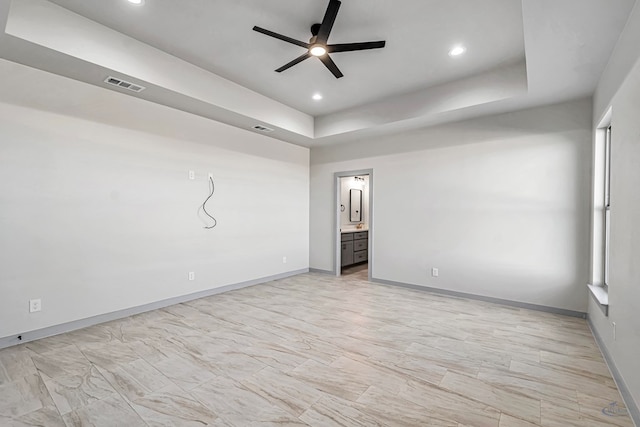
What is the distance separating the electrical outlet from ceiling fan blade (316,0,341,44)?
3768mm

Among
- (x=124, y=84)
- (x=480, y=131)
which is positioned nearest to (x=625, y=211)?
(x=480, y=131)

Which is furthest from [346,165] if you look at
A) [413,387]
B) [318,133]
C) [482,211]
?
[413,387]

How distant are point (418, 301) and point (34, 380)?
4.19 metres

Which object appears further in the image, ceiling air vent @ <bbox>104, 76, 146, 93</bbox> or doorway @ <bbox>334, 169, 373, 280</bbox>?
doorway @ <bbox>334, 169, 373, 280</bbox>

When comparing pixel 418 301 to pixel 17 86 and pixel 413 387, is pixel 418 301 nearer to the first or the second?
pixel 413 387

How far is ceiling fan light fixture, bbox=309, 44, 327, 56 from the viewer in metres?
2.73

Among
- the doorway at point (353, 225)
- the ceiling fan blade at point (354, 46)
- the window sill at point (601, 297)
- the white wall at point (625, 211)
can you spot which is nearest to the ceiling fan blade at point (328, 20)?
the ceiling fan blade at point (354, 46)

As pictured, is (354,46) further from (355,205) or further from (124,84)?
(355,205)

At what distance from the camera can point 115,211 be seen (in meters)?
3.51

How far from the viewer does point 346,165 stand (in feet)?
19.1

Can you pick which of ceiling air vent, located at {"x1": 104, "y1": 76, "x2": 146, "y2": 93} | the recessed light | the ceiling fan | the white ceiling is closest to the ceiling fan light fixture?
the ceiling fan

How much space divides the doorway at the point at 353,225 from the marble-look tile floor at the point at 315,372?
2255 mm

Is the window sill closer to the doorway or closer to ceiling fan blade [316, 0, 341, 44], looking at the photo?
the doorway

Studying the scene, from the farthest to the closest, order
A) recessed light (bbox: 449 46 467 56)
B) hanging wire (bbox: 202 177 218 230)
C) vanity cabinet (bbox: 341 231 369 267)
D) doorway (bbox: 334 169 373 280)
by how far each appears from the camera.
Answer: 1. vanity cabinet (bbox: 341 231 369 267)
2. doorway (bbox: 334 169 373 280)
3. hanging wire (bbox: 202 177 218 230)
4. recessed light (bbox: 449 46 467 56)
